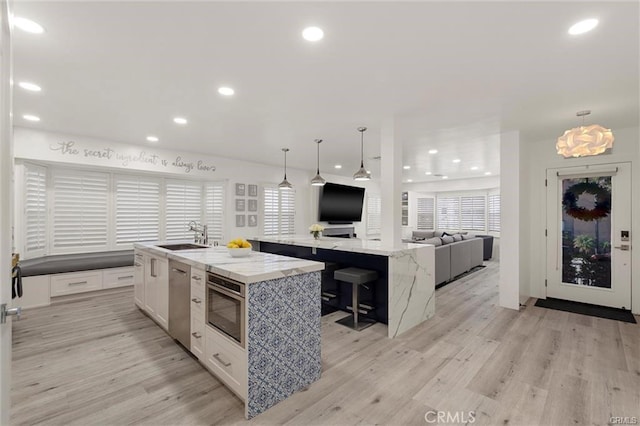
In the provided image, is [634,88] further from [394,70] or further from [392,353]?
[392,353]

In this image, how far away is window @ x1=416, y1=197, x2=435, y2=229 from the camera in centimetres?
1030

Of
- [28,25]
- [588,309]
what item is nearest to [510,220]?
[588,309]

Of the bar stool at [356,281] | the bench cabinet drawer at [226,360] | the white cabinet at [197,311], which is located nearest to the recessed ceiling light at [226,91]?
the white cabinet at [197,311]

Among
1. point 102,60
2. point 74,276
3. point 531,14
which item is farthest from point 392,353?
point 74,276

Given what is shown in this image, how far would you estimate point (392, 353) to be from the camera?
2.88 meters

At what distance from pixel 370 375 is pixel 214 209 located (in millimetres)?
4970

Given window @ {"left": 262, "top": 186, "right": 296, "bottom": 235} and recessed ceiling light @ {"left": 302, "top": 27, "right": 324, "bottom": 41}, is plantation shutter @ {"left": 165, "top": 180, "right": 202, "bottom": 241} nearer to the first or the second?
window @ {"left": 262, "top": 186, "right": 296, "bottom": 235}

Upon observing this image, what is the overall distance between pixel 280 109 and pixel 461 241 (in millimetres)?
4884

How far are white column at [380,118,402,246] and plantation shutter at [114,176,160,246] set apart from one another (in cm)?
445

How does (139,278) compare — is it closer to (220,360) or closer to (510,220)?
(220,360)

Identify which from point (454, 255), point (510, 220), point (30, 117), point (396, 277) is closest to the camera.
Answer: point (396, 277)

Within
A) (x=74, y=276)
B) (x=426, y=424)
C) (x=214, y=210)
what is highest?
(x=214, y=210)

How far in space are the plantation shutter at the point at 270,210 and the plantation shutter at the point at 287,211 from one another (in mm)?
145

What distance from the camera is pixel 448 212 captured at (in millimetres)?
9898
